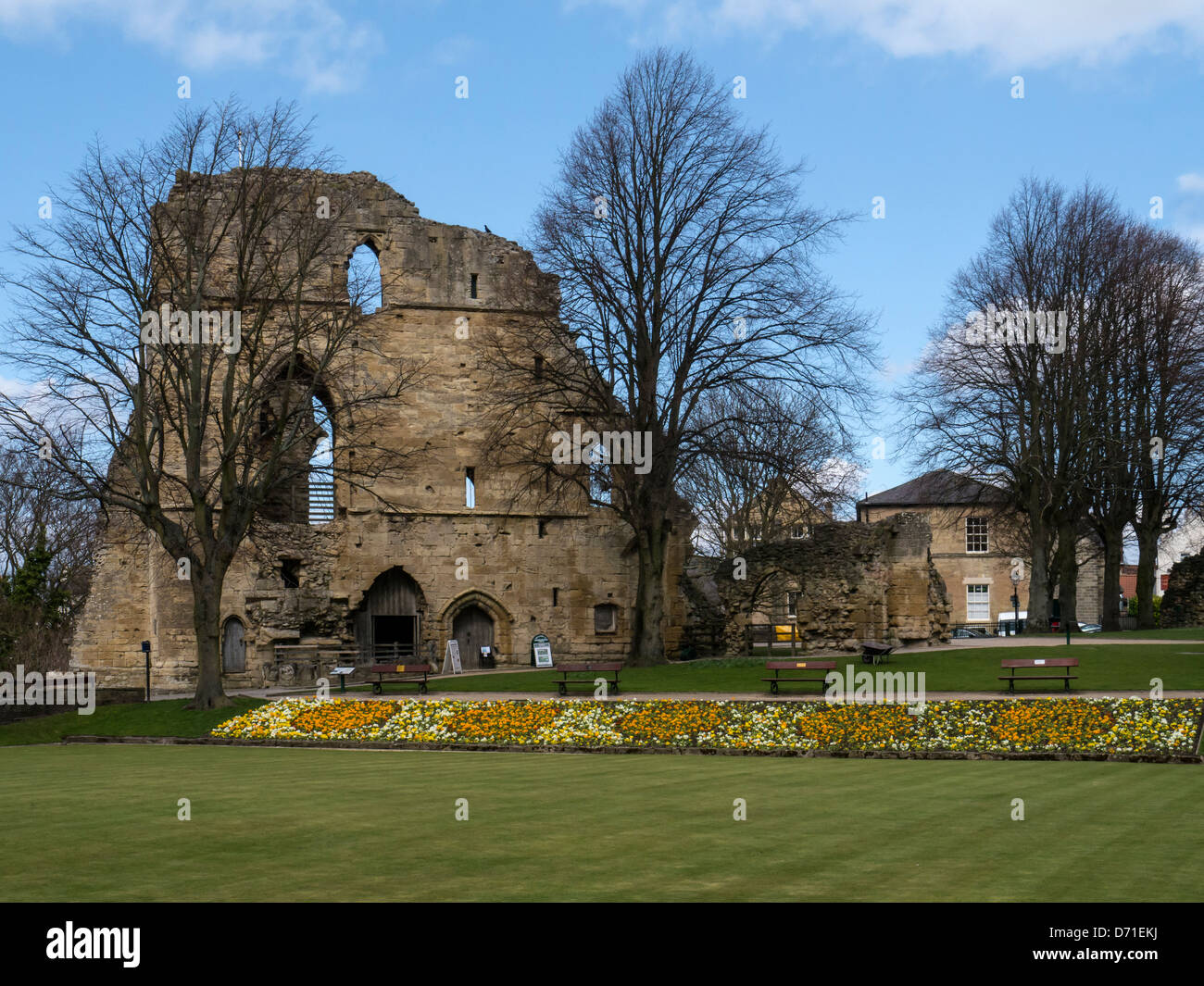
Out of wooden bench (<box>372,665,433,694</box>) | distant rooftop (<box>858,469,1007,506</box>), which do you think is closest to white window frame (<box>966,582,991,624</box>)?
distant rooftop (<box>858,469,1007,506</box>)

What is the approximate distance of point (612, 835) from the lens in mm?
10156

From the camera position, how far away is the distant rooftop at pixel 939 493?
145 feet

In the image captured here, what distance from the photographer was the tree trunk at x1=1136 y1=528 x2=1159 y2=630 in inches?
1763

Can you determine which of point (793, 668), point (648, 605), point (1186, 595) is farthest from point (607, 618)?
point (1186, 595)

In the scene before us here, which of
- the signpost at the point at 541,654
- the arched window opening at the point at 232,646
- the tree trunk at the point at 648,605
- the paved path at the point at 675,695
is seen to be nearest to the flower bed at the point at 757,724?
the paved path at the point at 675,695

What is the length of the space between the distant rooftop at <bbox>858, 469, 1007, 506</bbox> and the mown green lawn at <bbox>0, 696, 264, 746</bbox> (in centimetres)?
2612

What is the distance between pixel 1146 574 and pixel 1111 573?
1169 millimetres

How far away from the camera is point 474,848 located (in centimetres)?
948

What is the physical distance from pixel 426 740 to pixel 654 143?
20.0m

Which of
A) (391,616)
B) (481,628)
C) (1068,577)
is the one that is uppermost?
(1068,577)

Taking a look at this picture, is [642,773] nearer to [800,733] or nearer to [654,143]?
[800,733]

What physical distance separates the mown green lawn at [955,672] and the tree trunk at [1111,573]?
1310cm

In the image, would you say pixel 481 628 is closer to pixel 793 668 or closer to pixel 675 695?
pixel 675 695
